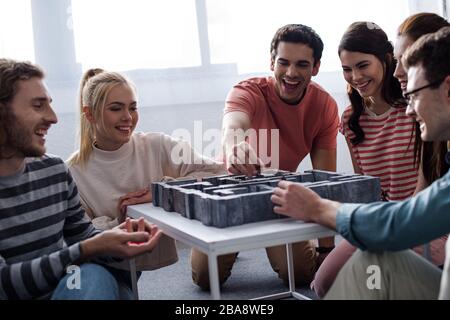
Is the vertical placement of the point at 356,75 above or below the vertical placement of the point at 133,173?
above

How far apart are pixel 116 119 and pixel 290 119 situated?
742 mm

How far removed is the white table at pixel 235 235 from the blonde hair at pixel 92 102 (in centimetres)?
65

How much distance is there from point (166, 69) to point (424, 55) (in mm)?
1828

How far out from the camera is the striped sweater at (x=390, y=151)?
195 cm

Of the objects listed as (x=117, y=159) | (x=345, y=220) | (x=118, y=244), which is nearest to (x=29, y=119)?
(x=118, y=244)

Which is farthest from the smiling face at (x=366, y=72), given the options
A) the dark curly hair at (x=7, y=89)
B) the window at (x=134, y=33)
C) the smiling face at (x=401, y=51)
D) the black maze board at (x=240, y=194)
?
the window at (x=134, y=33)

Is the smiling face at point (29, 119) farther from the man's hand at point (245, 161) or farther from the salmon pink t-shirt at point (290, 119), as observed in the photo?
the salmon pink t-shirt at point (290, 119)

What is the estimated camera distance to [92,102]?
1981mm

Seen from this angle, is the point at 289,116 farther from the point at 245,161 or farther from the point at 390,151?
the point at 245,161

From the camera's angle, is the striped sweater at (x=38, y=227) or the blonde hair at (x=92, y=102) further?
the blonde hair at (x=92, y=102)

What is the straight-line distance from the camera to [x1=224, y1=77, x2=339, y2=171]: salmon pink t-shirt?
7.63 feet

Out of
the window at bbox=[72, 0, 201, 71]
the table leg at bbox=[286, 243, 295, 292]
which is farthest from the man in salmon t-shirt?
the window at bbox=[72, 0, 201, 71]
